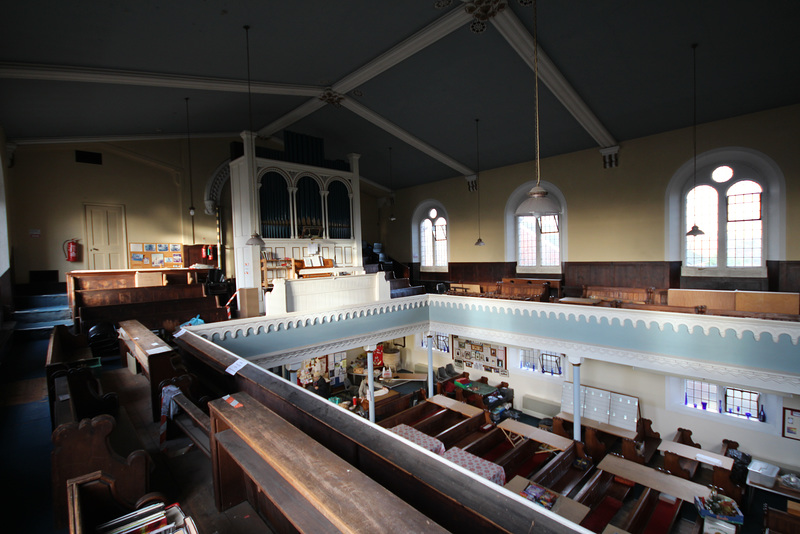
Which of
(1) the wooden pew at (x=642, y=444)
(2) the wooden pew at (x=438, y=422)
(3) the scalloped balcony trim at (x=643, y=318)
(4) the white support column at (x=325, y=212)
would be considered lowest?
(1) the wooden pew at (x=642, y=444)

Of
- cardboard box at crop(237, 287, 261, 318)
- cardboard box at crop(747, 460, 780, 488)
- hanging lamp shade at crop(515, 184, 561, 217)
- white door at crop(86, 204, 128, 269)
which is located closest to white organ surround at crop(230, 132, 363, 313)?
cardboard box at crop(237, 287, 261, 318)

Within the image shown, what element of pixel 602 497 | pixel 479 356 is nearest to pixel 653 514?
pixel 602 497

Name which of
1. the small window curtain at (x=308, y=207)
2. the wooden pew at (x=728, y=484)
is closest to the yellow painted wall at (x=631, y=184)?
the wooden pew at (x=728, y=484)

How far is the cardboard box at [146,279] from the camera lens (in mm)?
6988

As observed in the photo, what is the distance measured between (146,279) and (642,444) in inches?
400

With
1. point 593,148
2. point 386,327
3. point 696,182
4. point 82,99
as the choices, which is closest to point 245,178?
point 82,99

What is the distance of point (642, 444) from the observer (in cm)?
695

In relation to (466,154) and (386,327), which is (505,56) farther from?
(386,327)

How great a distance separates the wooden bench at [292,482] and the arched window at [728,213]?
27.5ft

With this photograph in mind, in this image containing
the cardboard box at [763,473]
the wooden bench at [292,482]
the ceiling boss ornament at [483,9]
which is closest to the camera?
the wooden bench at [292,482]

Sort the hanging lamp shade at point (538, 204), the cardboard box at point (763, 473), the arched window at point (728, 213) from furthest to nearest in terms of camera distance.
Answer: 1. the arched window at point (728, 213)
2. the cardboard box at point (763, 473)
3. the hanging lamp shade at point (538, 204)

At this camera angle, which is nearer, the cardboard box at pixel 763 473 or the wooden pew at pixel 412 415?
the cardboard box at pixel 763 473

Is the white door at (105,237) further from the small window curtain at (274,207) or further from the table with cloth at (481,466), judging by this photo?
the table with cloth at (481,466)

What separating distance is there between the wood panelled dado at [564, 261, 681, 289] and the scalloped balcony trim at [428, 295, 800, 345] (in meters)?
2.27
